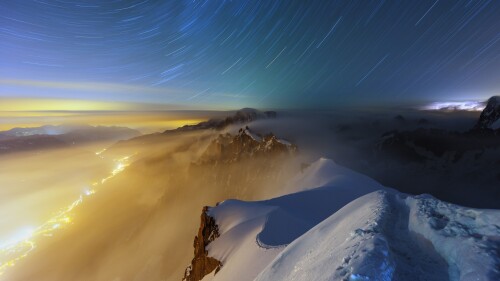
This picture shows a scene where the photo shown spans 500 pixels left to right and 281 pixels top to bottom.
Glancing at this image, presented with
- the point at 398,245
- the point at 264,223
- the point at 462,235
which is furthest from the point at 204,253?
the point at 462,235

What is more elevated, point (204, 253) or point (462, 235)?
point (462, 235)

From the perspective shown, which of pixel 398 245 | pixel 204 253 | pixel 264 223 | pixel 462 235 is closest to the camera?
pixel 462 235

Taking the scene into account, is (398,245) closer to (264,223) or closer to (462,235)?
(462,235)

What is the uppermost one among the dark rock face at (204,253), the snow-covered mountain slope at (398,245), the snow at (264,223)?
the snow-covered mountain slope at (398,245)

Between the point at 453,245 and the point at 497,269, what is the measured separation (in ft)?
5.19

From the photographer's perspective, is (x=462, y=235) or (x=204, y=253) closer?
(x=462, y=235)

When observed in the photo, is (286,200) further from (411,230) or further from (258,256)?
(411,230)

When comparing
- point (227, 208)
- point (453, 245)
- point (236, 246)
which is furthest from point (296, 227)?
point (453, 245)

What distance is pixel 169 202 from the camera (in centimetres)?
15388

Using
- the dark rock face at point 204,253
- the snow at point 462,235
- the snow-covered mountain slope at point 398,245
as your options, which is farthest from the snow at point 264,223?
the snow at point 462,235

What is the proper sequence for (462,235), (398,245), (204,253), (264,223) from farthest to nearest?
(204,253), (264,223), (398,245), (462,235)

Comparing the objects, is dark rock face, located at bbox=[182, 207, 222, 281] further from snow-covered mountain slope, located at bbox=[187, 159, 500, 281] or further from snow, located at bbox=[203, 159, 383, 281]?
snow-covered mountain slope, located at bbox=[187, 159, 500, 281]

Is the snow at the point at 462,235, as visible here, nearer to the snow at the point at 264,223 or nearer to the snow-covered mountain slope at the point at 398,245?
the snow-covered mountain slope at the point at 398,245

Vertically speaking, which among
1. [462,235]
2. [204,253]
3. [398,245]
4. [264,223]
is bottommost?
[204,253]
